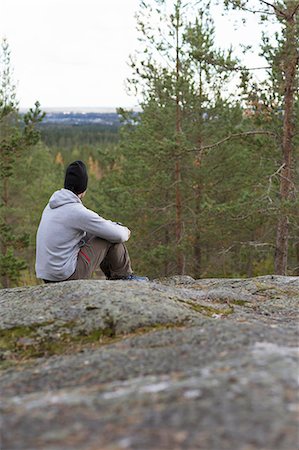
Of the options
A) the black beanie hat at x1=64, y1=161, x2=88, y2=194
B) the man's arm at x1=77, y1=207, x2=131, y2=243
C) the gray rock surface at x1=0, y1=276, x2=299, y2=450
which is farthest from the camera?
the black beanie hat at x1=64, y1=161, x2=88, y2=194

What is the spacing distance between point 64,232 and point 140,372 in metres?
2.35

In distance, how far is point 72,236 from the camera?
4.59 metres

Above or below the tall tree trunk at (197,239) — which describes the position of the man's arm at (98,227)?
above

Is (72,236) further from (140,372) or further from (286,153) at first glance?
(286,153)

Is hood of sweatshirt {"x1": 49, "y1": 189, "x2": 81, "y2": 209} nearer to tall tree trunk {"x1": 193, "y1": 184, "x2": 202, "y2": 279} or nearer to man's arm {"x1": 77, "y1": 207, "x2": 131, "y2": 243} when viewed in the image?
man's arm {"x1": 77, "y1": 207, "x2": 131, "y2": 243}

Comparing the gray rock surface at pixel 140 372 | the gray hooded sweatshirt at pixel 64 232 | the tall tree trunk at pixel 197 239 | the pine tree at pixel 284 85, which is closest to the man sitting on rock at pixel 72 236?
the gray hooded sweatshirt at pixel 64 232

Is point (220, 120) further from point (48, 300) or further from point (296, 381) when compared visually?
point (296, 381)

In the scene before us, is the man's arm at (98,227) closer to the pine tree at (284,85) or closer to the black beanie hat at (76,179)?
the black beanie hat at (76,179)

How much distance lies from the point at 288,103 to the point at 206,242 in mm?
7432

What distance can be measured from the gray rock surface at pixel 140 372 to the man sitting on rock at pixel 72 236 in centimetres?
37

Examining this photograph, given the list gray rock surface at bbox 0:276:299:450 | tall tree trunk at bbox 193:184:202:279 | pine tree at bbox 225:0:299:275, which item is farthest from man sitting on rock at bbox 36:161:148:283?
tall tree trunk at bbox 193:184:202:279

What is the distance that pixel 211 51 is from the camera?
33.8 feet

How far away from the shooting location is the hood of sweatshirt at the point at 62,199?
15.1 ft

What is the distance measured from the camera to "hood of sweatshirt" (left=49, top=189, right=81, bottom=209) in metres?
4.60
